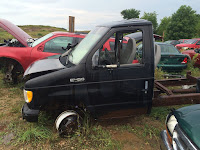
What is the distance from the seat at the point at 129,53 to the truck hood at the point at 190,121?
4.34 ft

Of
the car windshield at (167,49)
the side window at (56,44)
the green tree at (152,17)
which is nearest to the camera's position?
the side window at (56,44)

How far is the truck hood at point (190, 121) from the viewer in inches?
64.1

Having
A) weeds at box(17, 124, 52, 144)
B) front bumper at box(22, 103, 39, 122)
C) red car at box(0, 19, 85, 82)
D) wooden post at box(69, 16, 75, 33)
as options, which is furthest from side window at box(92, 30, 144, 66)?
wooden post at box(69, 16, 75, 33)

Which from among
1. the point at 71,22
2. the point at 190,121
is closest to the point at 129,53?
the point at 190,121

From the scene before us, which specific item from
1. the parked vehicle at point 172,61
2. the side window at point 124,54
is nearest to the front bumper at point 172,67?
the parked vehicle at point 172,61

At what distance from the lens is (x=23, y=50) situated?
5086 millimetres

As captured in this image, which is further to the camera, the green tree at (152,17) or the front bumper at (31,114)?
the green tree at (152,17)

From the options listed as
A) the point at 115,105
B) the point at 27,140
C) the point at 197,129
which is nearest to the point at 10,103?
the point at 27,140

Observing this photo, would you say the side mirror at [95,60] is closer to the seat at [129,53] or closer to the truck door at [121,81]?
the truck door at [121,81]

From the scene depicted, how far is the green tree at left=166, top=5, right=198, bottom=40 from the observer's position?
38.8m

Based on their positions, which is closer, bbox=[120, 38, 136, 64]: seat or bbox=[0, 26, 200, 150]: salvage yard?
bbox=[0, 26, 200, 150]: salvage yard

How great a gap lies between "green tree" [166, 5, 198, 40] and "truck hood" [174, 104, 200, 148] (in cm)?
4157

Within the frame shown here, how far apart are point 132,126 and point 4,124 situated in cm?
269

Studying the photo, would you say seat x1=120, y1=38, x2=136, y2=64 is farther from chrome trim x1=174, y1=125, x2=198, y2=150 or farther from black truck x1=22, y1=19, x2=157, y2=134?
chrome trim x1=174, y1=125, x2=198, y2=150
